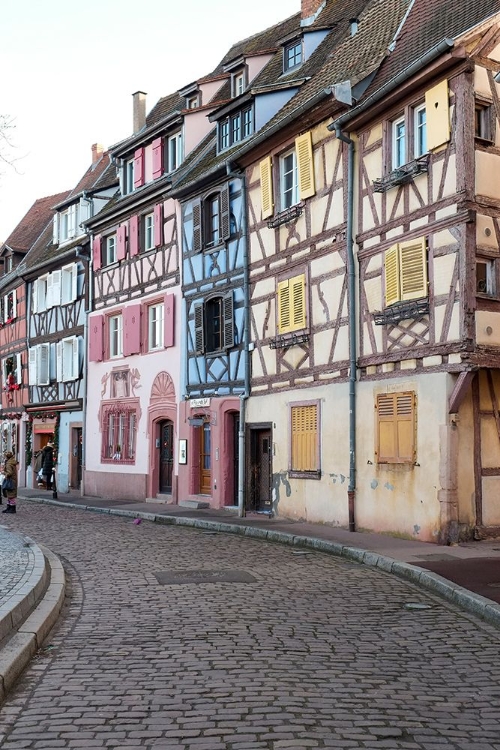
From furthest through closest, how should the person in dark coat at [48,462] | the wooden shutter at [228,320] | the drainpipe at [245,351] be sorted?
the person in dark coat at [48,462]
the wooden shutter at [228,320]
the drainpipe at [245,351]

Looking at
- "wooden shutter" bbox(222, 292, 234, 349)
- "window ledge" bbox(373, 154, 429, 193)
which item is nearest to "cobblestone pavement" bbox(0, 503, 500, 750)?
"window ledge" bbox(373, 154, 429, 193)

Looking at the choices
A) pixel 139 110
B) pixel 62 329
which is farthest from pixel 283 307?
pixel 62 329

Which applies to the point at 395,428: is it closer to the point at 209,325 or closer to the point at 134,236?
Answer: the point at 209,325

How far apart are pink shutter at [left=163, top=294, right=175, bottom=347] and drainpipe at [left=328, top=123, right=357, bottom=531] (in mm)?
8454

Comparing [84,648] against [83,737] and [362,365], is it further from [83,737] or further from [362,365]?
[362,365]

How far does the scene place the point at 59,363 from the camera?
3198 cm

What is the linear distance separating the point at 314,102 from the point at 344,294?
378 centimetres

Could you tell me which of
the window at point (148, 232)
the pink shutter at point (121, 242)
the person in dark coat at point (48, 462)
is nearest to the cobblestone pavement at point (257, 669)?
the window at point (148, 232)

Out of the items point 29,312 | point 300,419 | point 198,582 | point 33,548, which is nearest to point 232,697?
point 198,582

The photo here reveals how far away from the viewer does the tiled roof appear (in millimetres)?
39031

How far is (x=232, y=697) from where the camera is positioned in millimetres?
5727

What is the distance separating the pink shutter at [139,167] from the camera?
89.7 ft

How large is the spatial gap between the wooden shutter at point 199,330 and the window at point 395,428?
7.78 m

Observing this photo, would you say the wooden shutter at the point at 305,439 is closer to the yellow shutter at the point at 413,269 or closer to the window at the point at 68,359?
the yellow shutter at the point at 413,269
